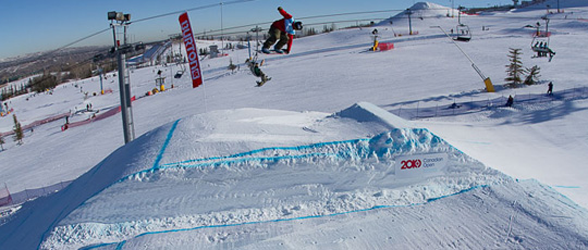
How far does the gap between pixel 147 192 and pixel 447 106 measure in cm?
1590

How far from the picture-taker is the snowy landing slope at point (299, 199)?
577 centimetres

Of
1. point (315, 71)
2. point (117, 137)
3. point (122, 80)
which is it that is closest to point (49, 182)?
point (122, 80)

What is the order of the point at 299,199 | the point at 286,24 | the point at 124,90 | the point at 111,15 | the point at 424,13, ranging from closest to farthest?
the point at 299,199 < the point at 286,24 < the point at 111,15 < the point at 124,90 < the point at 424,13

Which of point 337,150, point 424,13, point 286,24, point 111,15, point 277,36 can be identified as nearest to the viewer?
point 337,150

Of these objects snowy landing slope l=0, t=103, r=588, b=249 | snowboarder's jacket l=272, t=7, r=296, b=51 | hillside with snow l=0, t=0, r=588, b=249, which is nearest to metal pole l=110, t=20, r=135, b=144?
hillside with snow l=0, t=0, r=588, b=249

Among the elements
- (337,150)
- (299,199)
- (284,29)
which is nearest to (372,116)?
(337,150)

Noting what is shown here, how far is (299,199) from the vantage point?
6785mm

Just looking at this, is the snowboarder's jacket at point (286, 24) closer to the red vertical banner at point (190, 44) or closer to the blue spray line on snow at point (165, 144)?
the red vertical banner at point (190, 44)

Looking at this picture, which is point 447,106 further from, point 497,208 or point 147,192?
point 147,192

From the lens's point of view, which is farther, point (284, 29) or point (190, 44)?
point (190, 44)

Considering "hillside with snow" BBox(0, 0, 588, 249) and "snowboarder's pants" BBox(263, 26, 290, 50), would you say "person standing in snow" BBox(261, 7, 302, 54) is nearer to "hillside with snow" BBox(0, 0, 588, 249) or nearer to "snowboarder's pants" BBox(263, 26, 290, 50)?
"snowboarder's pants" BBox(263, 26, 290, 50)

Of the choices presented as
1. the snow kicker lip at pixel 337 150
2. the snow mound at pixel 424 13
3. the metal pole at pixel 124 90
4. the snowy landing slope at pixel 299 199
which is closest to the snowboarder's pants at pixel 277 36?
the snowy landing slope at pixel 299 199

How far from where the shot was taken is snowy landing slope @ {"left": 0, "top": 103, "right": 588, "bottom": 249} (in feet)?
18.9

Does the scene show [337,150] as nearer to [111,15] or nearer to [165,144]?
[165,144]
